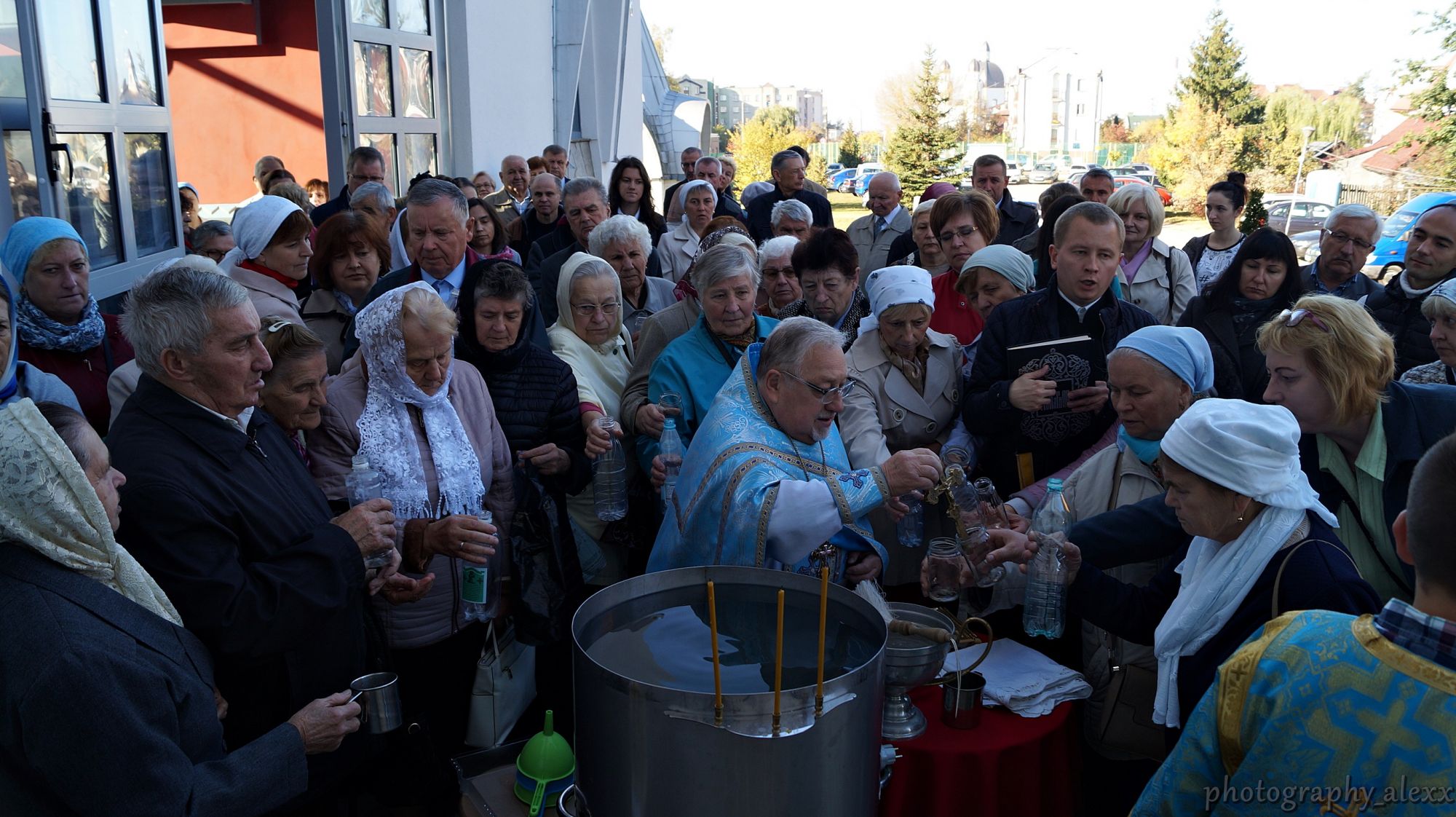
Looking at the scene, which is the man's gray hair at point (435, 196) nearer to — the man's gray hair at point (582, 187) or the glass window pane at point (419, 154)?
the man's gray hair at point (582, 187)

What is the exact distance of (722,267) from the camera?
3930 mm

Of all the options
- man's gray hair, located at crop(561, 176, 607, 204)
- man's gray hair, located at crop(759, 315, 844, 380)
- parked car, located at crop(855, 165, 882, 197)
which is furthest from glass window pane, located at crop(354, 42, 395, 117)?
parked car, located at crop(855, 165, 882, 197)

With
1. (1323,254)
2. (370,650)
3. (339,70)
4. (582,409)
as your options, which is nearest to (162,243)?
(339,70)

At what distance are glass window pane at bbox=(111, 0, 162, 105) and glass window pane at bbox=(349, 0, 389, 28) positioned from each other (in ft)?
9.50

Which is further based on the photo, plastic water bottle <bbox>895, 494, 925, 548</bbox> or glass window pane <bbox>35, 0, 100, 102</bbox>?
glass window pane <bbox>35, 0, 100, 102</bbox>

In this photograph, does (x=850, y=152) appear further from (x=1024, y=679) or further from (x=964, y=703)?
(x=964, y=703)

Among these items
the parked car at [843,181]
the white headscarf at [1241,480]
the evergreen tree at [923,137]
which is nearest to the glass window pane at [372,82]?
the white headscarf at [1241,480]

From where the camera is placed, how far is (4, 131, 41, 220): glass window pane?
15.4 feet

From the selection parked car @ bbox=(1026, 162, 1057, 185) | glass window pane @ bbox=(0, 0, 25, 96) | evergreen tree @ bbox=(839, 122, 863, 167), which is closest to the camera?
glass window pane @ bbox=(0, 0, 25, 96)

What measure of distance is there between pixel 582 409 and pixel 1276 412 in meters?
2.53

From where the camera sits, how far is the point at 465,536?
297 cm

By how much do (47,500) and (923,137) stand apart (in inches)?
1556

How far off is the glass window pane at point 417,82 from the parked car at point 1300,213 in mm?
18500

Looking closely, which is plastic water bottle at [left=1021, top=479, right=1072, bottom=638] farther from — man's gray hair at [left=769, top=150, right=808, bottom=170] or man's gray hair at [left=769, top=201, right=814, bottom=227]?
man's gray hair at [left=769, top=150, right=808, bottom=170]
